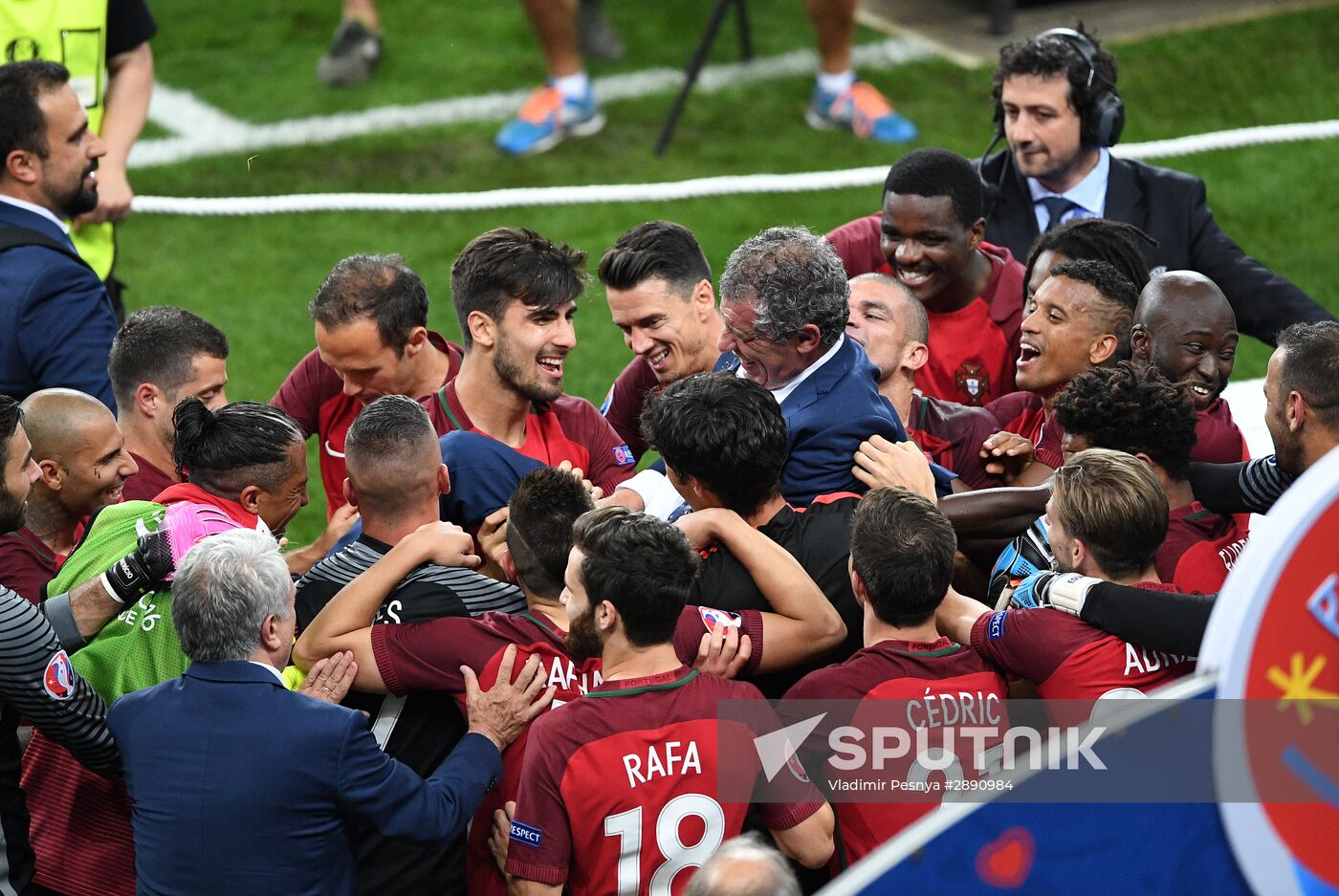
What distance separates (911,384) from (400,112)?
650 cm

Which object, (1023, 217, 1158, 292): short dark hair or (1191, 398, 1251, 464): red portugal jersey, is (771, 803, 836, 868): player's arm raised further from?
(1023, 217, 1158, 292): short dark hair

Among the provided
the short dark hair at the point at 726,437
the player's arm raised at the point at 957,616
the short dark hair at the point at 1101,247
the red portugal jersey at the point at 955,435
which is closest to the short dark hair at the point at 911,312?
the red portugal jersey at the point at 955,435

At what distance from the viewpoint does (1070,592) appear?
3178mm

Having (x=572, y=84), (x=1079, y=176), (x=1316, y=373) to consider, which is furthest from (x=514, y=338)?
(x=572, y=84)

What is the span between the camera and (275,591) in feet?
10.1

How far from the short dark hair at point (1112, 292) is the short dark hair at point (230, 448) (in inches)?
88.1

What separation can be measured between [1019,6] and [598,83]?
2.99m

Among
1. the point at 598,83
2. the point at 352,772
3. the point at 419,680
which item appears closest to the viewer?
the point at 352,772

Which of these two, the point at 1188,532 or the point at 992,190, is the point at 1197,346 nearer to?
the point at 1188,532

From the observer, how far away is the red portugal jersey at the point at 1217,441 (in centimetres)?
402

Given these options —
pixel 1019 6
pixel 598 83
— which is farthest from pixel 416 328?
pixel 1019 6

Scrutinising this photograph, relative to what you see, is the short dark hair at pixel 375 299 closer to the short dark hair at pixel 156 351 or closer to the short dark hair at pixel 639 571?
the short dark hair at pixel 156 351

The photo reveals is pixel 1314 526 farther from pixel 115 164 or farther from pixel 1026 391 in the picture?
pixel 115 164

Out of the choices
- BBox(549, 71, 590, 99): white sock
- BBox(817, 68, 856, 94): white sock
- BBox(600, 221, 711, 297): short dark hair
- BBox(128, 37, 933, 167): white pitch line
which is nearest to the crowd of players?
BBox(600, 221, 711, 297): short dark hair
